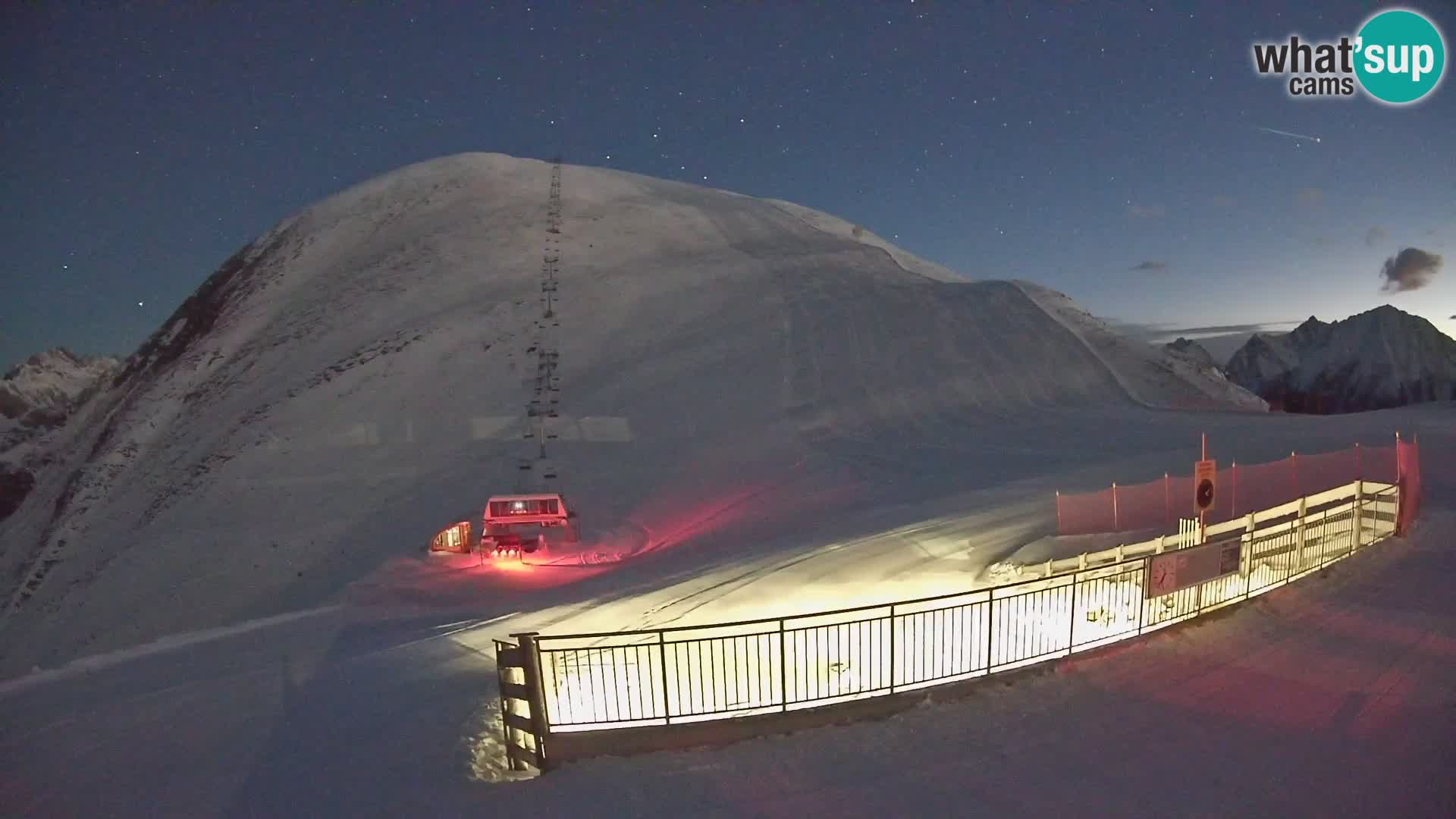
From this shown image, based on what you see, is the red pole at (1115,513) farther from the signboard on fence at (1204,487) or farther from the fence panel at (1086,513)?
the signboard on fence at (1204,487)

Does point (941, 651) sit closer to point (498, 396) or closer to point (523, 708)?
point (523, 708)

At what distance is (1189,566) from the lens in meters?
9.27

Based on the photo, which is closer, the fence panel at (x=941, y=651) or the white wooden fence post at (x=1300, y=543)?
the fence panel at (x=941, y=651)

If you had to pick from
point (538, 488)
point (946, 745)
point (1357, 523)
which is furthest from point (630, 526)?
point (946, 745)

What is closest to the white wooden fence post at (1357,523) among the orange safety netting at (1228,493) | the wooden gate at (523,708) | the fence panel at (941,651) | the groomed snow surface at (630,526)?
the groomed snow surface at (630,526)

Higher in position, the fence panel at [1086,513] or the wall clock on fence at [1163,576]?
the wall clock on fence at [1163,576]

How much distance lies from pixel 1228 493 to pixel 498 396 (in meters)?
26.9

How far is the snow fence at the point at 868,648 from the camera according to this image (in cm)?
737

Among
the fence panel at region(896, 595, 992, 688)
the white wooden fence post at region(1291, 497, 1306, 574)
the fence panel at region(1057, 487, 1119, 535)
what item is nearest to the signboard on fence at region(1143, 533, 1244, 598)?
the white wooden fence post at region(1291, 497, 1306, 574)

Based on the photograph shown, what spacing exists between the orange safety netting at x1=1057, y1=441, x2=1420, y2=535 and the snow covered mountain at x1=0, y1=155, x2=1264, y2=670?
6.79 metres

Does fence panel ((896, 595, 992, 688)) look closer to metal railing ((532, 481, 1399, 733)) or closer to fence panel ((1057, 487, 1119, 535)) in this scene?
metal railing ((532, 481, 1399, 733))

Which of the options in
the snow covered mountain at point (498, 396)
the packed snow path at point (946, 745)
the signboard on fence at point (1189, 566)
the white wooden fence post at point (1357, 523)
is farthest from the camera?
the snow covered mountain at point (498, 396)

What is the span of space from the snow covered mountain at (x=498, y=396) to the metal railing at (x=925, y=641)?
33.1 ft

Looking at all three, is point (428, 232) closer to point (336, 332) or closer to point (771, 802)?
point (336, 332)
